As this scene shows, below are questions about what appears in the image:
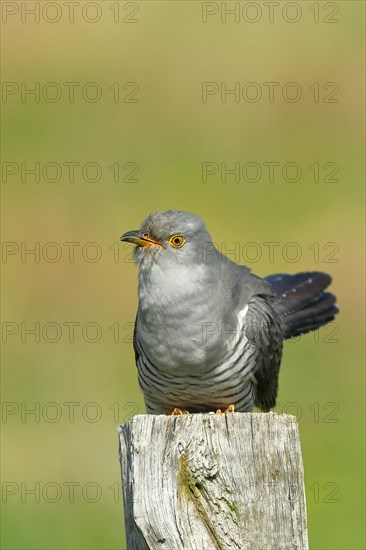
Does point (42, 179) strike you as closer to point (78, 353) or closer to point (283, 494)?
point (78, 353)

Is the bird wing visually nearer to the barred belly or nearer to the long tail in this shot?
the barred belly

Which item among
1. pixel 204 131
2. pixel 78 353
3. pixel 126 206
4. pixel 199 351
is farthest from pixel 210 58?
pixel 199 351

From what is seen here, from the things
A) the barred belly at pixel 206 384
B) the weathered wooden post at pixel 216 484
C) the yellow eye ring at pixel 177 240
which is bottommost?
the weathered wooden post at pixel 216 484

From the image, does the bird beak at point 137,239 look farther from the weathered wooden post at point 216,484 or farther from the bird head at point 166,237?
the weathered wooden post at point 216,484

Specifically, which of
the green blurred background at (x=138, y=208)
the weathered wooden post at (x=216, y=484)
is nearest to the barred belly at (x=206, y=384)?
the weathered wooden post at (x=216, y=484)

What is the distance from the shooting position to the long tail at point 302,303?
6973 millimetres

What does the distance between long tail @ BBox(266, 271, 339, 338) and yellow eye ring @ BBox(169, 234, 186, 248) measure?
5.92 feet

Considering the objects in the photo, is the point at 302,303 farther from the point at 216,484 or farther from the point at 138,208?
the point at 138,208

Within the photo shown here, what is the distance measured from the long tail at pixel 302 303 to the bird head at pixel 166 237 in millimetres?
1785

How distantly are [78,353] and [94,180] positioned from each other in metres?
4.18

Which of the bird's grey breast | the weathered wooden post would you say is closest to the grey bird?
the bird's grey breast

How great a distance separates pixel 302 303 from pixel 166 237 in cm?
208

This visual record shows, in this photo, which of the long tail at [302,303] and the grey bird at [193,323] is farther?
the long tail at [302,303]

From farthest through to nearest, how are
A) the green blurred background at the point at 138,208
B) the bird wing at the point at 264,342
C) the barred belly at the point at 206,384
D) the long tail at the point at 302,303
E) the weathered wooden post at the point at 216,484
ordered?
the green blurred background at the point at 138,208
the long tail at the point at 302,303
the bird wing at the point at 264,342
the barred belly at the point at 206,384
the weathered wooden post at the point at 216,484
